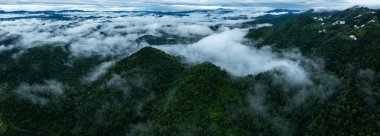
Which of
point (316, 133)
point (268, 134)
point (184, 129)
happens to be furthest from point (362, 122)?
point (184, 129)

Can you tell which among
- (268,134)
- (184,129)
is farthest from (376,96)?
(184,129)

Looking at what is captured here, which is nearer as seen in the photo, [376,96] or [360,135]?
[360,135]

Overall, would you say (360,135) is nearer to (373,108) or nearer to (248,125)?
(373,108)

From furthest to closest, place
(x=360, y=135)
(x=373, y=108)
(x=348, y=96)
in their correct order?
(x=348, y=96), (x=373, y=108), (x=360, y=135)

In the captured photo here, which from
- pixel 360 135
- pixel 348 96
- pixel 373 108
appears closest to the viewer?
pixel 360 135

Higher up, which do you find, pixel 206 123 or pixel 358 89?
pixel 358 89

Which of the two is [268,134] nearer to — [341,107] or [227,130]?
[227,130]

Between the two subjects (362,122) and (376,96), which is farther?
(376,96)

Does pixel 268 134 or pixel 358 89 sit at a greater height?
pixel 358 89

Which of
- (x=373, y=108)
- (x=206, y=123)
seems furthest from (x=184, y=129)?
(x=373, y=108)
